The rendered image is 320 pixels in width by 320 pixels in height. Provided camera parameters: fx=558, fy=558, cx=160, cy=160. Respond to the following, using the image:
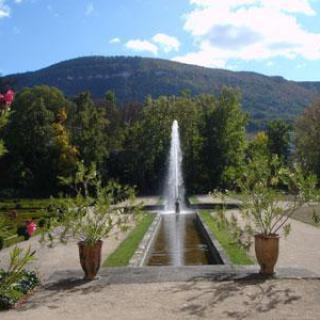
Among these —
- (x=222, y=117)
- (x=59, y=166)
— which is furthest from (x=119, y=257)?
(x=222, y=117)

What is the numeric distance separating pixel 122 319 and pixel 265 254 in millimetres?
3504

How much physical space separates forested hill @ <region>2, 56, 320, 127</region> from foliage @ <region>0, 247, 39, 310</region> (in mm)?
121122

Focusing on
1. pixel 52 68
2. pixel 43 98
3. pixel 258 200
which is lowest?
pixel 258 200

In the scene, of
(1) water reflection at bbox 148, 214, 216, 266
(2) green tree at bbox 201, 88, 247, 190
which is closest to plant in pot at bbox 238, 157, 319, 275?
(1) water reflection at bbox 148, 214, 216, 266

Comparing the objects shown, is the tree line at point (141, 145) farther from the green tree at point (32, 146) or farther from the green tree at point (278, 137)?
the green tree at point (278, 137)

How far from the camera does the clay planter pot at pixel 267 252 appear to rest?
32.5ft

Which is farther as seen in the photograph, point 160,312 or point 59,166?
point 59,166

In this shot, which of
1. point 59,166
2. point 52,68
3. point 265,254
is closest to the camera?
point 265,254

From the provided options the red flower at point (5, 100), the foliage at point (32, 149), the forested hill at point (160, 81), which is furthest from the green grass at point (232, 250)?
the forested hill at point (160, 81)

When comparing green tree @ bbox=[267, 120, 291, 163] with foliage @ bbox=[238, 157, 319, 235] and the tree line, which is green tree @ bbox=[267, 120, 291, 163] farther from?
foliage @ bbox=[238, 157, 319, 235]

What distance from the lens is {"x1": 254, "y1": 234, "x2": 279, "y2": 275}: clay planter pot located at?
390 inches

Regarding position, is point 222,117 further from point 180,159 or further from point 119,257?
point 119,257

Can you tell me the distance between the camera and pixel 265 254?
992cm

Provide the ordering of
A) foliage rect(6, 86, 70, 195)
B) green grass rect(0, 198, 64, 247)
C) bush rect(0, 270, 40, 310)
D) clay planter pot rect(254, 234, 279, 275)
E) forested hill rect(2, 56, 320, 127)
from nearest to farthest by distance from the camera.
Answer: bush rect(0, 270, 40, 310) < clay planter pot rect(254, 234, 279, 275) < green grass rect(0, 198, 64, 247) < foliage rect(6, 86, 70, 195) < forested hill rect(2, 56, 320, 127)
